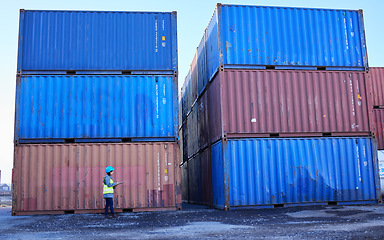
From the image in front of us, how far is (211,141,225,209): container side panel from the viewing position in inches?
499

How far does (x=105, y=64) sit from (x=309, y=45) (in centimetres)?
687

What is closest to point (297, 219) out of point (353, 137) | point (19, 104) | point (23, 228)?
point (353, 137)

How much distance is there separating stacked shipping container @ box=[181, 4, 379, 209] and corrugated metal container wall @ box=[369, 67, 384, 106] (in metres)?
7.42

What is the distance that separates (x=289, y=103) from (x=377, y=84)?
32.6 ft

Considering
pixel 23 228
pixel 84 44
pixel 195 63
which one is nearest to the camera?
pixel 23 228

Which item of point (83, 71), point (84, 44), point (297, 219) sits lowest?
point (297, 219)

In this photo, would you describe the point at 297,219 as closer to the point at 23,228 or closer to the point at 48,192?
the point at 23,228

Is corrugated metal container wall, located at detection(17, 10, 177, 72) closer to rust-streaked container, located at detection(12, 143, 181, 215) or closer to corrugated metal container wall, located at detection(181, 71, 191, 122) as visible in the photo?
rust-streaked container, located at detection(12, 143, 181, 215)

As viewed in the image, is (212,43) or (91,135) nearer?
(91,135)

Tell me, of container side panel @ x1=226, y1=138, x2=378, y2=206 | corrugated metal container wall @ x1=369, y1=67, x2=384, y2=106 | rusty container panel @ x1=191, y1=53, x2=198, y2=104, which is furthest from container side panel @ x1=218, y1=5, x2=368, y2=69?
corrugated metal container wall @ x1=369, y1=67, x2=384, y2=106

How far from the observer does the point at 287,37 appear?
13562 mm

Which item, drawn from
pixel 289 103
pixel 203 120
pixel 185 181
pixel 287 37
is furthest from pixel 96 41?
pixel 185 181

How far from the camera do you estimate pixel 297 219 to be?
9344 mm

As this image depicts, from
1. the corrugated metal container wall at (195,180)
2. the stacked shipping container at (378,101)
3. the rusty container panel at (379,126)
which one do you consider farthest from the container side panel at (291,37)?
the rusty container panel at (379,126)
